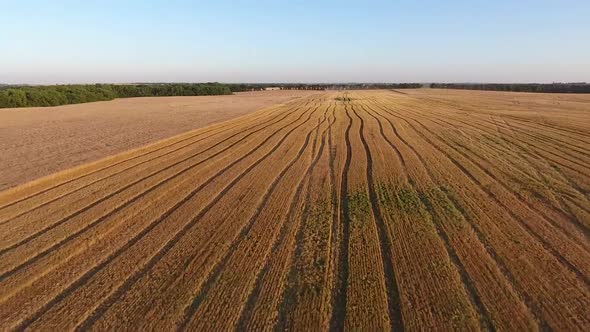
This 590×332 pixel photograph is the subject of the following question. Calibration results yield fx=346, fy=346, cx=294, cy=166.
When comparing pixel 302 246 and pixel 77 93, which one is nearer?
pixel 302 246

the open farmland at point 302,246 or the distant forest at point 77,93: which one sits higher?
the open farmland at point 302,246

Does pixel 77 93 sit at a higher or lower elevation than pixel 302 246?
lower

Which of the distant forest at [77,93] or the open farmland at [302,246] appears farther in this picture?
the distant forest at [77,93]

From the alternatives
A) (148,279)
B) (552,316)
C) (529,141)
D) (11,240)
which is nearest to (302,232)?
(148,279)

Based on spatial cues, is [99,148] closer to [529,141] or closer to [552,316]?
[552,316]
